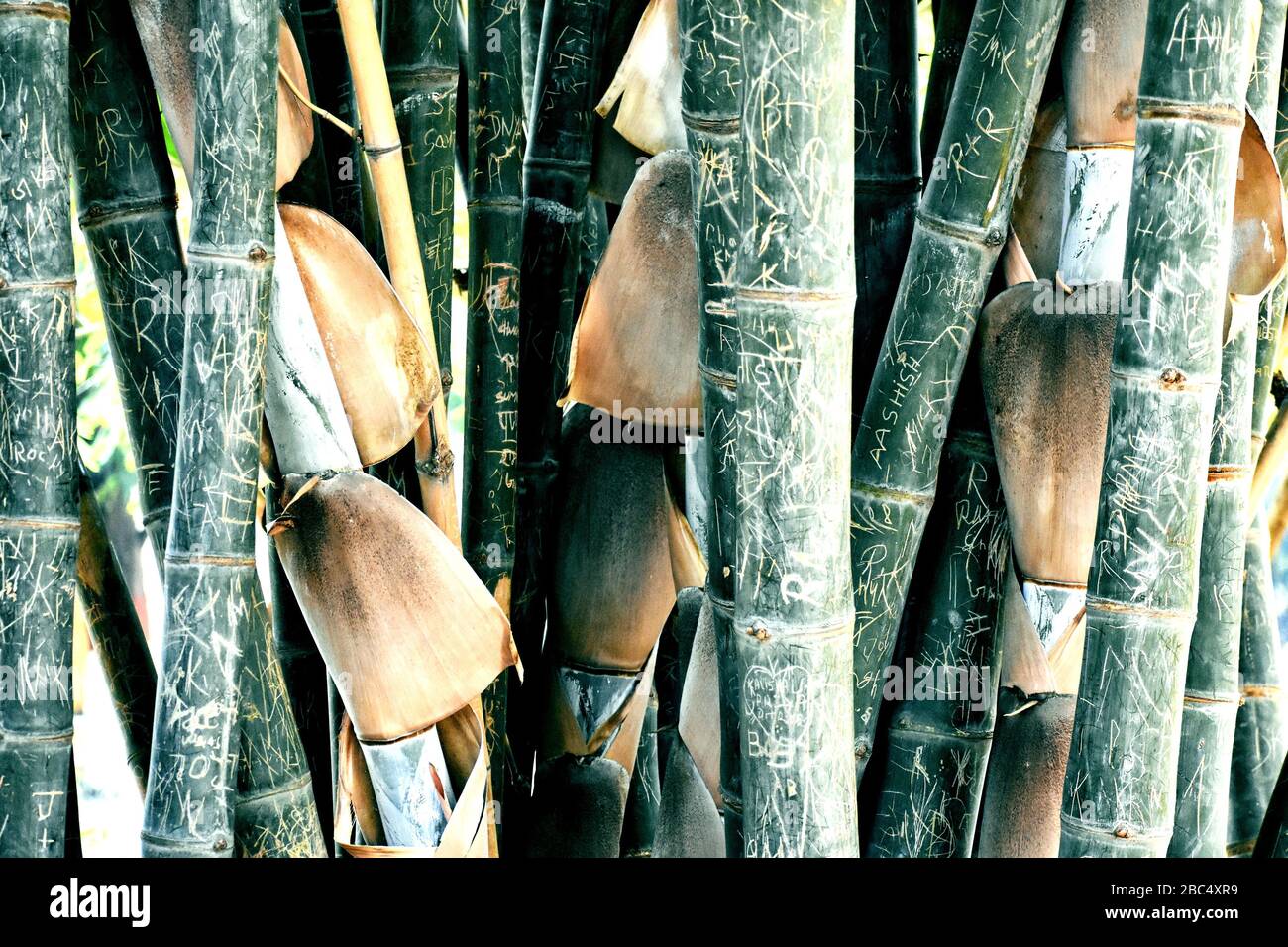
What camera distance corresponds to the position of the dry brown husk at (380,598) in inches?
28.2

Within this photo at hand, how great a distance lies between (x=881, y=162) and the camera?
839 mm

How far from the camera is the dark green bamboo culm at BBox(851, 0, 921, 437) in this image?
0.82 metres

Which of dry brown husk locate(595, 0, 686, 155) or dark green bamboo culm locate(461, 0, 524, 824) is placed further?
dark green bamboo culm locate(461, 0, 524, 824)

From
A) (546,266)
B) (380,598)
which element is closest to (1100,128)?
(546,266)

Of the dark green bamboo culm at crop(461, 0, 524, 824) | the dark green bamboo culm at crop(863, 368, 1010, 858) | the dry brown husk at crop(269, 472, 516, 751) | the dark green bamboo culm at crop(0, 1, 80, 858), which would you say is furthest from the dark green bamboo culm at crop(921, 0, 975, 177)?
the dark green bamboo culm at crop(0, 1, 80, 858)

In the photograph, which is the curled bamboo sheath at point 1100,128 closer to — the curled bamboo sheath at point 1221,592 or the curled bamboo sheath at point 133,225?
the curled bamboo sheath at point 1221,592

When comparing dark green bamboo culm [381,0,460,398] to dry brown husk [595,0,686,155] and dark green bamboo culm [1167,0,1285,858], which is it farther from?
dark green bamboo culm [1167,0,1285,858]

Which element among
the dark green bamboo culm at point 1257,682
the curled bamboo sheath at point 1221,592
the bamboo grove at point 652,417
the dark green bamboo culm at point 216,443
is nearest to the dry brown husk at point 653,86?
the bamboo grove at point 652,417

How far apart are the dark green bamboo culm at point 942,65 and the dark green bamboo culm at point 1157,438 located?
21 centimetres

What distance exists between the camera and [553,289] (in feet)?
3.13

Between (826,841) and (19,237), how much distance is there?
0.50m

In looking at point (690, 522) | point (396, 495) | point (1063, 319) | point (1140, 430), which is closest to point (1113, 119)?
point (1063, 319)

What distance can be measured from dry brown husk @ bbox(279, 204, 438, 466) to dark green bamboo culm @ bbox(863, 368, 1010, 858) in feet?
1.09
